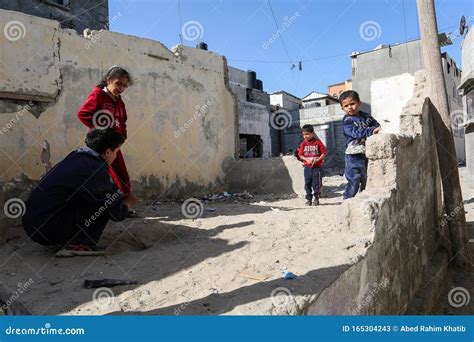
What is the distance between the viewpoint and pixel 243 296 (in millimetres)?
2115

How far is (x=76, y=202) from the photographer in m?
3.13

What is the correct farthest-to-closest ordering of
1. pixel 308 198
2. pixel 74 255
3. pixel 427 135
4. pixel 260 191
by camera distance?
pixel 260 191 < pixel 308 198 < pixel 427 135 < pixel 74 255

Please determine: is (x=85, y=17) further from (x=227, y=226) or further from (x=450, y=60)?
(x=450, y=60)

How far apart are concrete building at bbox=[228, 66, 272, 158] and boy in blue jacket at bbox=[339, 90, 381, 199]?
1639 centimetres

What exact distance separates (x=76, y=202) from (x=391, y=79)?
74.9 ft

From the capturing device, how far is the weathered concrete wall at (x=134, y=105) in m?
4.84

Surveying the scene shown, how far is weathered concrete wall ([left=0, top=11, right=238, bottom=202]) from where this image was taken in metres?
4.84

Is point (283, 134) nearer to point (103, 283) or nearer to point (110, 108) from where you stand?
point (110, 108)

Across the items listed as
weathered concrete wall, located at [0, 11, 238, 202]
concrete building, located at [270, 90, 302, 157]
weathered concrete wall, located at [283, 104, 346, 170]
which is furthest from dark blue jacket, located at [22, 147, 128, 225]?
concrete building, located at [270, 90, 302, 157]

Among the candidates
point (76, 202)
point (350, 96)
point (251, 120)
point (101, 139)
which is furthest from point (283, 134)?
point (76, 202)

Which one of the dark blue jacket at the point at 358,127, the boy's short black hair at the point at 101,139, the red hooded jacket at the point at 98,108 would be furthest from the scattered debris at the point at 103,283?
the dark blue jacket at the point at 358,127

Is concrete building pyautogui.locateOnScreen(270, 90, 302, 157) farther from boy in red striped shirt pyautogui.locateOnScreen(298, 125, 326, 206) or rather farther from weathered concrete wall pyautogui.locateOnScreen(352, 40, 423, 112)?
boy in red striped shirt pyautogui.locateOnScreen(298, 125, 326, 206)

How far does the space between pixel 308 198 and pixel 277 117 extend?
21.3 metres

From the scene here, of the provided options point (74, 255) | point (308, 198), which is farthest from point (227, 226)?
point (308, 198)
